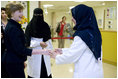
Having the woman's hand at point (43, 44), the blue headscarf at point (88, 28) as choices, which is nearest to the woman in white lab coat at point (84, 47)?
the blue headscarf at point (88, 28)

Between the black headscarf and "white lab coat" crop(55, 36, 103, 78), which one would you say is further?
the black headscarf

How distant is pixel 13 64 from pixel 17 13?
0.56 m

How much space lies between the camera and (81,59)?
143 cm

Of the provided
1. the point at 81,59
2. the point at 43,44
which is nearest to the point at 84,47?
the point at 81,59

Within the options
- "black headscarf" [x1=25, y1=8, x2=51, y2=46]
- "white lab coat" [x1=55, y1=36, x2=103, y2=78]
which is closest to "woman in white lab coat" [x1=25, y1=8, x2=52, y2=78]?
"black headscarf" [x1=25, y1=8, x2=51, y2=46]

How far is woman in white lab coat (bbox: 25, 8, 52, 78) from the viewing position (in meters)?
2.43

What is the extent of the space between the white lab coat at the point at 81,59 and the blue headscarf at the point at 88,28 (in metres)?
0.05

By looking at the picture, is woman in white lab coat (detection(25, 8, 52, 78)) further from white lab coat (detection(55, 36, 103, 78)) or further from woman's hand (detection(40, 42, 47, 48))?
white lab coat (detection(55, 36, 103, 78))

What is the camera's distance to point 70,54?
1.40m

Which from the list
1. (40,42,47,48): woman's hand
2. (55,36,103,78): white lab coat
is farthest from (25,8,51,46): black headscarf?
(55,36,103,78): white lab coat

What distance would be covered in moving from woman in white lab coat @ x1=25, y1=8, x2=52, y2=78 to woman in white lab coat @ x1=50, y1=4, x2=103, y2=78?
1063 mm

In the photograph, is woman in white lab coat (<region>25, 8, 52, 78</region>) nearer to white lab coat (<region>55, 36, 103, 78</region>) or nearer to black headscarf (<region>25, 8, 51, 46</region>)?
black headscarf (<region>25, 8, 51, 46</region>)

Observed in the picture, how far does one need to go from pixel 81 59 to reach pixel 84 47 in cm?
14

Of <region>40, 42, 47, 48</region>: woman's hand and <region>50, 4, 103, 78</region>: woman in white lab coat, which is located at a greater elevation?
<region>50, 4, 103, 78</region>: woman in white lab coat
